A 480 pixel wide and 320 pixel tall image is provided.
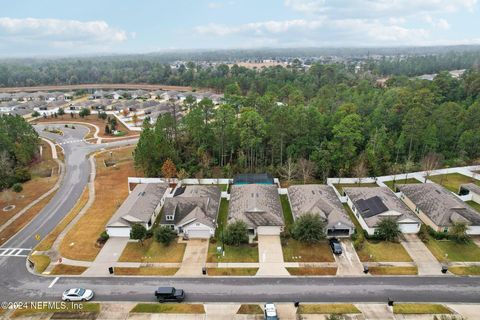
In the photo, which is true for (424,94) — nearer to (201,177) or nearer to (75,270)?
(201,177)

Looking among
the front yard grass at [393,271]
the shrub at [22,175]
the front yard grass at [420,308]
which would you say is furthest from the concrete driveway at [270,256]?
the shrub at [22,175]

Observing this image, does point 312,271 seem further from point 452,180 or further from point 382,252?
point 452,180

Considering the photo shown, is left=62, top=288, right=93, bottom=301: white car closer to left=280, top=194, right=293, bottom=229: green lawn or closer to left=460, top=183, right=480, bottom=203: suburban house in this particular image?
left=280, top=194, right=293, bottom=229: green lawn

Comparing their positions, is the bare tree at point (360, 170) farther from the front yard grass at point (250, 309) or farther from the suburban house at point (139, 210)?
the suburban house at point (139, 210)

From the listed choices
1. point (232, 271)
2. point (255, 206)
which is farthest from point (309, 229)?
point (232, 271)

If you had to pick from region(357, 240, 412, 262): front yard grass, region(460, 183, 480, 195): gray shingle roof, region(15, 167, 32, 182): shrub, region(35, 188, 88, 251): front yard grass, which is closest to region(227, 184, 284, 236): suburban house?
region(357, 240, 412, 262): front yard grass

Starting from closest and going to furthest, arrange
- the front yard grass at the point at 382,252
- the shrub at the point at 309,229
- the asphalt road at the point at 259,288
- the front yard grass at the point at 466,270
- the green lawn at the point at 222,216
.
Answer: the asphalt road at the point at 259,288
the front yard grass at the point at 466,270
the front yard grass at the point at 382,252
the shrub at the point at 309,229
the green lawn at the point at 222,216
